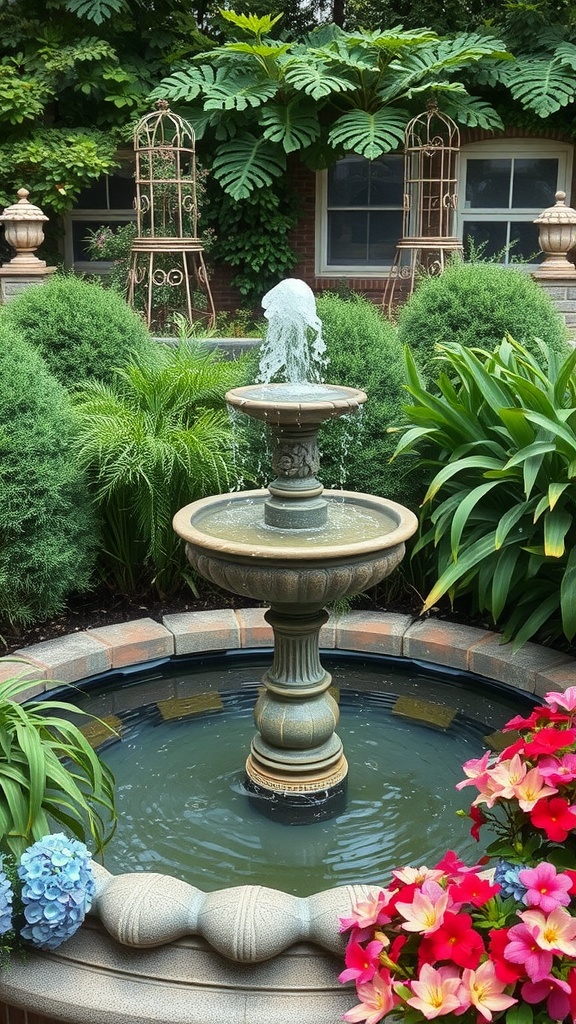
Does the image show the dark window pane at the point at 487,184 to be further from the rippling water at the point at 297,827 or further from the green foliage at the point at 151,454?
the rippling water at the point at 297,827

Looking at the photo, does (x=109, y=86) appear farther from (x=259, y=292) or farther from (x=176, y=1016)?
(x=176, y=1016)

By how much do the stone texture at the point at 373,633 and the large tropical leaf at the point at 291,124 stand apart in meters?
6.54

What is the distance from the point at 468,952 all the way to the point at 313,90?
8896 millimetres

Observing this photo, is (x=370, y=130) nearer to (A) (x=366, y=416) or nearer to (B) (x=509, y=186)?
(B) (x=509, y=186)

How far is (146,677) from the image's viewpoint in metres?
3.97

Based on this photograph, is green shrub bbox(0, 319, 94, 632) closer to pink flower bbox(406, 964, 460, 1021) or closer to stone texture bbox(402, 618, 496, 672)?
stone texture bbox(402, 618, 496, 672)

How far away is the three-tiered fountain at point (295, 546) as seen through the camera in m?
2.83

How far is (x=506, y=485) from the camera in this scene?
401cm

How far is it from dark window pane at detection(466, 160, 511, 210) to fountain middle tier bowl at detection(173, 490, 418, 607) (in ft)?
28.5

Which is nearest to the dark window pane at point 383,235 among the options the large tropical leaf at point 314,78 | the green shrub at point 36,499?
the large tropical leaf at point 314,78

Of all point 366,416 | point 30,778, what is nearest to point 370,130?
point 366,416

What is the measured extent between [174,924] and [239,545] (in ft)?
3.59

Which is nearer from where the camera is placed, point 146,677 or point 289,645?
point 289,645

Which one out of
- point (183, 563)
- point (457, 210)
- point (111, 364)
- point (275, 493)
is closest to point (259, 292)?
point (457, 210)
